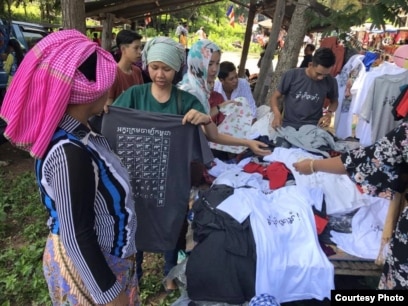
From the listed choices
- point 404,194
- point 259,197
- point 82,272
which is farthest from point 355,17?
point 82,272

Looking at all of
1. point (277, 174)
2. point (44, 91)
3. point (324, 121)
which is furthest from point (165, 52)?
point (324, 121)

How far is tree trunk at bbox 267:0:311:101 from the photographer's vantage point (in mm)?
5461

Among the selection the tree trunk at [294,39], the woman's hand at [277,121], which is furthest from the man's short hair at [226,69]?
the tree trunk at [294,39]

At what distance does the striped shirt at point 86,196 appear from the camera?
1.13 metres

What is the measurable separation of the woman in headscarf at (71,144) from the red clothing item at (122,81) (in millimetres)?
1862

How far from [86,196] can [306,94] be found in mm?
3212

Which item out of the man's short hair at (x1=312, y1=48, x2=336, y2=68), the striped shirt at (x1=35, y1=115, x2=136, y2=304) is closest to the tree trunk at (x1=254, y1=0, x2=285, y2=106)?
the man's short hair at (x1=312, y1=48, x2=336, y2=68)

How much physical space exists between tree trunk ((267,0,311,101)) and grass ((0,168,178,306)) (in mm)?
3794

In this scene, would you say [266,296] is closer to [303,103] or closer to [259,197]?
[259,197]

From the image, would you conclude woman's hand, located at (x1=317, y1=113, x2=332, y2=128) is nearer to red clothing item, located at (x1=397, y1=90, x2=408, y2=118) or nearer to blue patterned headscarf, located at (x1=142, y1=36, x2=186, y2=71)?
red clothing item, located at (x1=397, y1=90, x2=408, y2=118)

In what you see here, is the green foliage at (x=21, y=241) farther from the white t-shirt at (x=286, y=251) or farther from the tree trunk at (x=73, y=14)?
the tree trunk at (x=73, y=14)

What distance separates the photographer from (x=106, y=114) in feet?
6.87

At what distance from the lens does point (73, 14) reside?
375 centimetres

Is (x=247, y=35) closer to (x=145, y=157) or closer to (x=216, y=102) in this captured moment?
(x=216, y=102)
